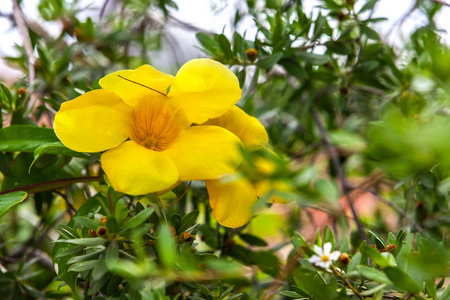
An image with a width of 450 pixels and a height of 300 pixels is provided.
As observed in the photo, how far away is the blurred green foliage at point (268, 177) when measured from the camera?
0.45 m

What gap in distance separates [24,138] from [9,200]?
0.41 feet

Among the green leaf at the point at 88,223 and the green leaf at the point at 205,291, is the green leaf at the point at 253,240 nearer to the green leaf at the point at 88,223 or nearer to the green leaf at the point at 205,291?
the green leaf at the point at 205,291

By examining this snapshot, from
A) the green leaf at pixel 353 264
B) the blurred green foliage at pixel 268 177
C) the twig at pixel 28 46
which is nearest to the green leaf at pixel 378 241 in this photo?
the blurred green foliage at pixel 268 177

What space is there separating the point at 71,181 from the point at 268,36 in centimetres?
50

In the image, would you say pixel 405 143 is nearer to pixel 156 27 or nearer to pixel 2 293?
pixel 2 293

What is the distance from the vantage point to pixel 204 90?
22.9 inches

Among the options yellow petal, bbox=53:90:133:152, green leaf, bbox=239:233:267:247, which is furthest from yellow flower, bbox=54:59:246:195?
Result: green leaf, bbox=239:233:267:247

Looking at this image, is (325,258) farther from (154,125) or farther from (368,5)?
(368,5)

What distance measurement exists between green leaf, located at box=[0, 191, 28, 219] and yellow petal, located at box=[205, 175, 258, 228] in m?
0.28

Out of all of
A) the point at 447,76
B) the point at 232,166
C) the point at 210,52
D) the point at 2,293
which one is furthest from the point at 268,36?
the point at 2,293

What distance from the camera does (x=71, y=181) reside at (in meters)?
0.68

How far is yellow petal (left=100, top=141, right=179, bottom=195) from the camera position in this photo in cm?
49

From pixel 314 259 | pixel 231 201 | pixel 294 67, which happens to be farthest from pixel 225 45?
pixel 314 259

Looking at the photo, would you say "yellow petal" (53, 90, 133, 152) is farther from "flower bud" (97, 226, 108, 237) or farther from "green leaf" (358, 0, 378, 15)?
"green leaf" (358, 0, 378, 15)
